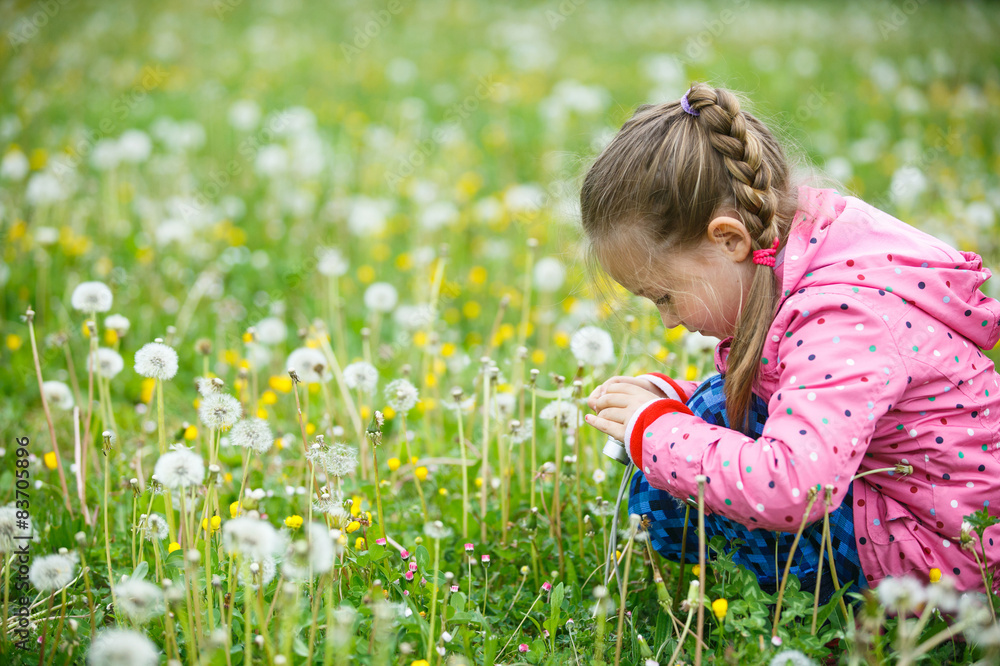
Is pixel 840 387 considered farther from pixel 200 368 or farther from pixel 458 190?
pixel 458 190

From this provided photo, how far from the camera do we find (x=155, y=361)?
1.61m

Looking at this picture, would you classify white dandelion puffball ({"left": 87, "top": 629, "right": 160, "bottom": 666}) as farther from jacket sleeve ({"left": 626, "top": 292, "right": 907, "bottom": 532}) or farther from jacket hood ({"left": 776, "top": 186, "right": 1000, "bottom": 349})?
jacket hood ({"left": 776, "top": 186, "right": 1000, "bottom": 349})

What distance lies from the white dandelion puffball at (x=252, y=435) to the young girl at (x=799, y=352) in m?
0.67

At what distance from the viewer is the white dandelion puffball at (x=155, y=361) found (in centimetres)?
160

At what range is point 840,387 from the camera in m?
1.28

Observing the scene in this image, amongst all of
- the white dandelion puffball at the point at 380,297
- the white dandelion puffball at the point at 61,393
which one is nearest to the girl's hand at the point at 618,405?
the white dandelion puffball at the point at 380,297

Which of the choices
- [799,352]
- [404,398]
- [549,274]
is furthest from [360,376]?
[549,274]

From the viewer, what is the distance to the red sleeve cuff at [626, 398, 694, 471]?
4.86 feet

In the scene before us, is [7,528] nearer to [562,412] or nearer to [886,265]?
[562,412]

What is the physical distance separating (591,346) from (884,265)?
2.28 ft

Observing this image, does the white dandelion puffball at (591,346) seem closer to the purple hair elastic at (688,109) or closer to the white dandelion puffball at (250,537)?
the purple hair elastic at (688,109)

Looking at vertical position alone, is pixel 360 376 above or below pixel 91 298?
below

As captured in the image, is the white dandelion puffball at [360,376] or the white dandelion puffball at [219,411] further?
the white dandelion puffball at [360,376]

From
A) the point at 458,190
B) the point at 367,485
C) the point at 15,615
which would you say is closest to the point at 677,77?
the point at 458,190
